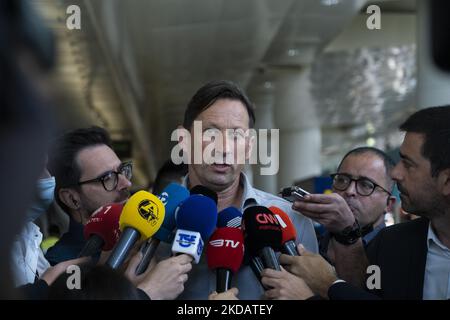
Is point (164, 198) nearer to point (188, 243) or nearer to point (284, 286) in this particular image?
point (188, 243)

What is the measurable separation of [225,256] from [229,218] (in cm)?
20

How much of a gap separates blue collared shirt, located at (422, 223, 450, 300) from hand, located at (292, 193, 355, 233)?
0.29 meters

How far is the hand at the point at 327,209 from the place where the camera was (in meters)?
2.22

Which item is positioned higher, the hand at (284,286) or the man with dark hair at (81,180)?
the man with dark hair at (81,180)

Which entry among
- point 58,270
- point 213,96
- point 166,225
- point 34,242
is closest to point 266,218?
point 166,225

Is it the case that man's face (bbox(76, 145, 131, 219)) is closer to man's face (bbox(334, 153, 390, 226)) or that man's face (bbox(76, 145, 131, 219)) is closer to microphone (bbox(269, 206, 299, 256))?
microphone (bbox(269, 206, 299, 256))

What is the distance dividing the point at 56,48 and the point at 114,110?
597 inches

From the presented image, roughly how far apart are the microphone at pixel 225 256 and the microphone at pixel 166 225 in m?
0.16

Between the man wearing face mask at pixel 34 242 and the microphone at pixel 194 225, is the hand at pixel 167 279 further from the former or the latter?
the man wearing face mask at pixel 34 242

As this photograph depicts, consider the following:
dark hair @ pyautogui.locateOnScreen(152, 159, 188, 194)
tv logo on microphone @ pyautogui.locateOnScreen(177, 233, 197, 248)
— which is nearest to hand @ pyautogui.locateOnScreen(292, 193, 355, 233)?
tv logo on microphone @ pyautogui.locateOnScreen(177, 233, 197, 248)

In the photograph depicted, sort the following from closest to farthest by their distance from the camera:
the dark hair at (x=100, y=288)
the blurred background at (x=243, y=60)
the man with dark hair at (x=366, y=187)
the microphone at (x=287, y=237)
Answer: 1. the dark hair at (x=100, y=288)
2. the microphone at (x=287, y=237)
3. the man with dark hair at (x=366, y=187)
4. the blurred background at (x=243, y=60)

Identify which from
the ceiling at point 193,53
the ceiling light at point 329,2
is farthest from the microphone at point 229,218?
the ceiling light at point 329,2

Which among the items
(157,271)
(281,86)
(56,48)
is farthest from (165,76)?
(56,48)
